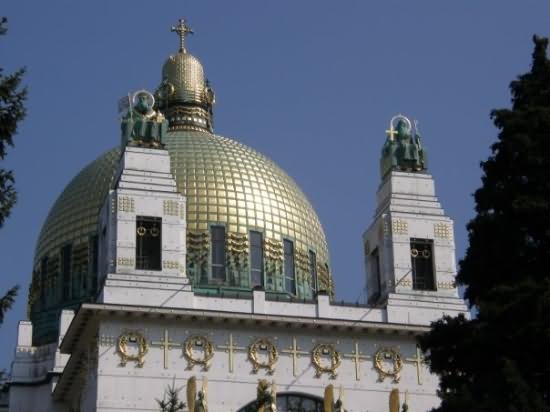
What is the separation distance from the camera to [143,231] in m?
46.3

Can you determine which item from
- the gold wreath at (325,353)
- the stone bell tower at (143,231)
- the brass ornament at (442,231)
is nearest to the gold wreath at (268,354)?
the gold wreath at (325,353)

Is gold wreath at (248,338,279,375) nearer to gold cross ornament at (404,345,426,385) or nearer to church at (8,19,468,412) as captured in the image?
church at (8,19,468,412)

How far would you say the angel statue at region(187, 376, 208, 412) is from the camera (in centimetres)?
4112

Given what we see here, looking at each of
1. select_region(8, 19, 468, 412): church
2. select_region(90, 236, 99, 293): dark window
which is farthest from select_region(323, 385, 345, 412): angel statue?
select_region(90, 236, 99, 293): dark window

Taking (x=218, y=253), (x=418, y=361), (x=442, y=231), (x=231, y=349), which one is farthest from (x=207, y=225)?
(x=418, y=361)

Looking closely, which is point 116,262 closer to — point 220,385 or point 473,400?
point 220,385

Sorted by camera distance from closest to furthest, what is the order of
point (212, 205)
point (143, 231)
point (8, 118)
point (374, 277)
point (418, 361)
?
point (8, 118) → point (418, 361) → point (143, 231) → point (374, 277) → point (212, 205)

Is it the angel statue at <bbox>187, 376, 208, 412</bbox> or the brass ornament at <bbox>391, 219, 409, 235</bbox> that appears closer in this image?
the angel statue at <bbox>187, 376, 208, 412</bbox>

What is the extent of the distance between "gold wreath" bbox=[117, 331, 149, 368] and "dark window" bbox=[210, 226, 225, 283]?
838 centimetres

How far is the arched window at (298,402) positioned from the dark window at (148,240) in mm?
5699

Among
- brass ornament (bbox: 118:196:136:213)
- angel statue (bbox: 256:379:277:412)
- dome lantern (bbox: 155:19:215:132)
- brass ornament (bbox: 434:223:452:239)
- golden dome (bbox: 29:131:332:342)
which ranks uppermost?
dome lantern (bbox: 155:19:215:132)

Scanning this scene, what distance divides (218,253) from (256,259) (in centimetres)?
147

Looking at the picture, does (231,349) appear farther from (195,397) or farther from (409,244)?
(409,244)

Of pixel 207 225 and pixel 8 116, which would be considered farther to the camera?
pixel 207 225
